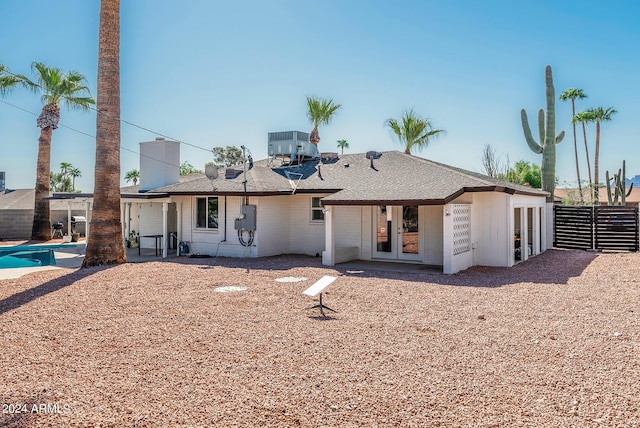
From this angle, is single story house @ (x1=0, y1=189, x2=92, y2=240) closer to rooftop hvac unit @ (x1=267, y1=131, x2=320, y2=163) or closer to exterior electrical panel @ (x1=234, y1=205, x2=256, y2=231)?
rooftop hvac unit @ (x1=267, y1=131, x2=320, y2=163)

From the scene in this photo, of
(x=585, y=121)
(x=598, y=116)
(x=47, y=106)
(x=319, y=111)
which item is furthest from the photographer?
(x=585, y=121)

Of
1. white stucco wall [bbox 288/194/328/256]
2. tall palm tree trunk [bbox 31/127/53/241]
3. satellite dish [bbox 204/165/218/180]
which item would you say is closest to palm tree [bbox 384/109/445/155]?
white stucco wall [bbox 288/194/328/256]

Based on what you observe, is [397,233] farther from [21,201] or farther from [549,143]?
[21,201]

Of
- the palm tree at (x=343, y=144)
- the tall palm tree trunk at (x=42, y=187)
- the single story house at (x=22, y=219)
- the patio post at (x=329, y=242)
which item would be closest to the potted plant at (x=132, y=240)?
the single story house at (x=22, y=219)

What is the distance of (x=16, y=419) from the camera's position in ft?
13.0

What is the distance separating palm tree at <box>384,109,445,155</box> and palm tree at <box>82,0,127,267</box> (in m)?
17.6

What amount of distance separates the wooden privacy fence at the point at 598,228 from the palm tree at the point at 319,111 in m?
12.7

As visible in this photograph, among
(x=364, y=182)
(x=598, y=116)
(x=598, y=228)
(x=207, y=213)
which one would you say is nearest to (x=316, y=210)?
(x=364, y=182)

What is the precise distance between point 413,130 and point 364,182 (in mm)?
11892

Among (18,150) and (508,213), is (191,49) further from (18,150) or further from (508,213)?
(18,150)

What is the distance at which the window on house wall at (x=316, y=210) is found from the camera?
17625 millimetres

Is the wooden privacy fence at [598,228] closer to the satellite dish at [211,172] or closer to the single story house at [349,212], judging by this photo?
the single story house at [349,212]

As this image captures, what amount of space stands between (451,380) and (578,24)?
1777cm

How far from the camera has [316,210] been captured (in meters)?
17.7
